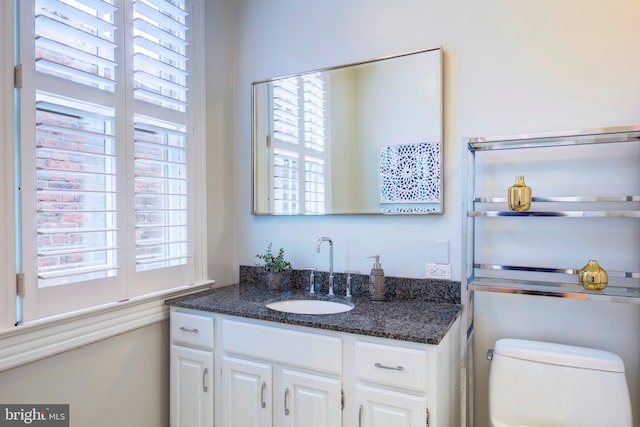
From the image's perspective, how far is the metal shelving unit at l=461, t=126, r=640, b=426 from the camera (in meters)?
1.41

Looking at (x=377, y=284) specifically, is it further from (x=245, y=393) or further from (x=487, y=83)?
(x=487, y=83)

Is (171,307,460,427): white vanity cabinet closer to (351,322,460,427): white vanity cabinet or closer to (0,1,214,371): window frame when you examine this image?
(351,322,460,427): white vanity cabinet

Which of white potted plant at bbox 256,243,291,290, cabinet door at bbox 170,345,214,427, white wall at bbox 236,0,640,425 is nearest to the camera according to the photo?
white wall at bbox 236,0,640,425

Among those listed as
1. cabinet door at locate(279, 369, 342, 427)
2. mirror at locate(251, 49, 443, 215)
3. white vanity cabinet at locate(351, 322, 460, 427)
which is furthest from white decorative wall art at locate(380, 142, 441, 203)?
cabinet door at locate(279, 369, 342, 427)

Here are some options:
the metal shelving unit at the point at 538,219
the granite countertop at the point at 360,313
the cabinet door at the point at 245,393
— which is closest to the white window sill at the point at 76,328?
the granite countertop at the point at 360,313

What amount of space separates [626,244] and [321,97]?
1.57 meters

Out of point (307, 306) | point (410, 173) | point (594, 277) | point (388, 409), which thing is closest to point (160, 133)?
point (307, 306)

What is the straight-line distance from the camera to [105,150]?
166cm

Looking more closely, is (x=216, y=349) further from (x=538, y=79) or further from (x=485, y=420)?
(x=538, y=79)

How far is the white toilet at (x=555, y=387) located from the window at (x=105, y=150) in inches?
62.3

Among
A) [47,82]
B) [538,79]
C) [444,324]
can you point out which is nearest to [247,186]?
[47,82]

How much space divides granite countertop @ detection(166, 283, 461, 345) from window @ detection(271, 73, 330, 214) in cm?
54

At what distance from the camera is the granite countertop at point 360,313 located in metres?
1.40

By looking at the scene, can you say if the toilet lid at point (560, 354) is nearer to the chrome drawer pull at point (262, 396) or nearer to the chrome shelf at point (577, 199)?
the chrome shelf at point (577, 199)
